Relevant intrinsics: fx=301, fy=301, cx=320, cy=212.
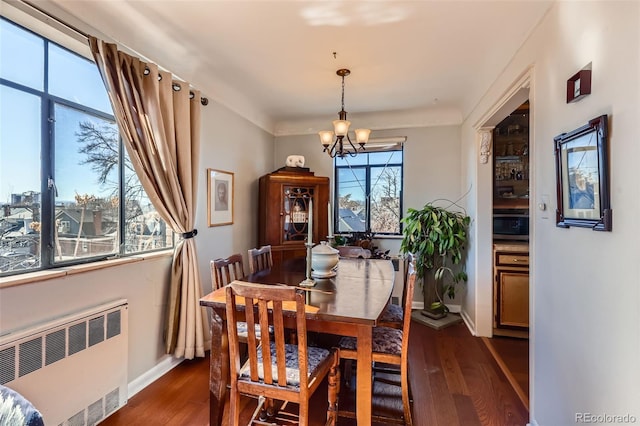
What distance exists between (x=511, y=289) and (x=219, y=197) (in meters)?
3.21

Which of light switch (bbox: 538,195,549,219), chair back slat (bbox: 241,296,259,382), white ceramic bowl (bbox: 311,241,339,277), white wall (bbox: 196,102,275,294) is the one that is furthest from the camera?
white wall (bbox: 196,102,275,294)

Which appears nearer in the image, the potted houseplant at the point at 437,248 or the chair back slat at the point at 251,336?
the chair back slat at the point at 251,336

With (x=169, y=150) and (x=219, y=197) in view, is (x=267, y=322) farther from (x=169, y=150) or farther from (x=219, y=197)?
(x=219, y=197)

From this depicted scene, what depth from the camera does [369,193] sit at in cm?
432

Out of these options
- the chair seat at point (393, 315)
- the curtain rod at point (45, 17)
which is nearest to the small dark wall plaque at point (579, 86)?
the chair seat at point (393, 315)

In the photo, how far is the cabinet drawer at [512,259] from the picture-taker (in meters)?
3.12

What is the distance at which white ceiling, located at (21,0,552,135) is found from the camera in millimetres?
1854

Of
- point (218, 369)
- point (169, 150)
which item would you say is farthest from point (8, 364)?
point (169, 150)

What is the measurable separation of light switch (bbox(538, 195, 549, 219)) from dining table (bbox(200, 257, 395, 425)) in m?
0.98

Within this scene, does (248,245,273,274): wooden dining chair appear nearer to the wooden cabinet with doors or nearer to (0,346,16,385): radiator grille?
(0,346,16,385): radiator grille

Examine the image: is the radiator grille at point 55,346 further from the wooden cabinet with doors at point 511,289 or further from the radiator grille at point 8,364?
the wooden cabinet with doors at point 511,289

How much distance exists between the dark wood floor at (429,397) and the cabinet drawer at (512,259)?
0.94 meters

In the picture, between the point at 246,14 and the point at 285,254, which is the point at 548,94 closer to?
the point at 246,14

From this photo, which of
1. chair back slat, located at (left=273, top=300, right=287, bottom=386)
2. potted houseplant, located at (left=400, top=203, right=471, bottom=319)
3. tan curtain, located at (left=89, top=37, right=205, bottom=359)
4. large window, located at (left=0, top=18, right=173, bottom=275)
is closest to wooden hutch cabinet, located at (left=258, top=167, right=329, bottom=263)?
potted houseplant, located at (left=400, top=203, right=471, bottom=319)
